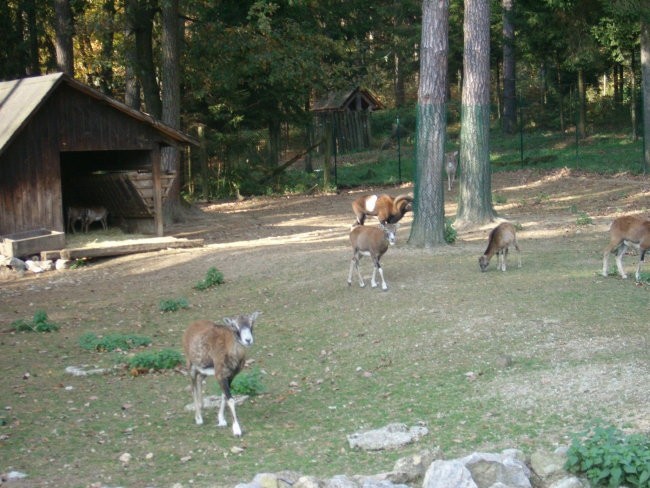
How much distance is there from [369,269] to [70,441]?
28.1 ft

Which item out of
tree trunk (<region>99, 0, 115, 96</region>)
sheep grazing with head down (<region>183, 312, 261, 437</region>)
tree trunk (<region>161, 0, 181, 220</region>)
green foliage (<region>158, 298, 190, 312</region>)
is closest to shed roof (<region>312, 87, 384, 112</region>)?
tree trunk (<region>99, 0, 115, 96</region>)

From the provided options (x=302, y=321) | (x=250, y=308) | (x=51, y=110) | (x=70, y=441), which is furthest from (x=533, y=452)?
(x=51, y=110)

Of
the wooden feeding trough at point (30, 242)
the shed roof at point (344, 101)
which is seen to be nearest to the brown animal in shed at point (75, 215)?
the wooden feeding trough at point (30, 242)

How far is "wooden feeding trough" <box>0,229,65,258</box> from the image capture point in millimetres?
18766

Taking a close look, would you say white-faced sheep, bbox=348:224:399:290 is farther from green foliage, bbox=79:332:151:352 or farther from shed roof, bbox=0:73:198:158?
shed roof, bbox=0:73:198:158

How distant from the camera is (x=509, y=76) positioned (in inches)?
1777

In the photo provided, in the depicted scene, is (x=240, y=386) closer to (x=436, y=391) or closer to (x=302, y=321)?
(x=436, y=391)

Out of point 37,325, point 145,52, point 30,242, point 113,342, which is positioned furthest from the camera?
point 145,52

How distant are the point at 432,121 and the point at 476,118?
3.08m

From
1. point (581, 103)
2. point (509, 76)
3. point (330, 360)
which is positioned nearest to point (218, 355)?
point (330, 360)

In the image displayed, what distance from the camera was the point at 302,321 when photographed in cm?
1305

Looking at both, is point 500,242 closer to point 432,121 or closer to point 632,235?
point 632,235

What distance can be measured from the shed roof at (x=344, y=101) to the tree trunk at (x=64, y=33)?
2240 cm

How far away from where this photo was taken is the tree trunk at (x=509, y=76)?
1690 inches
